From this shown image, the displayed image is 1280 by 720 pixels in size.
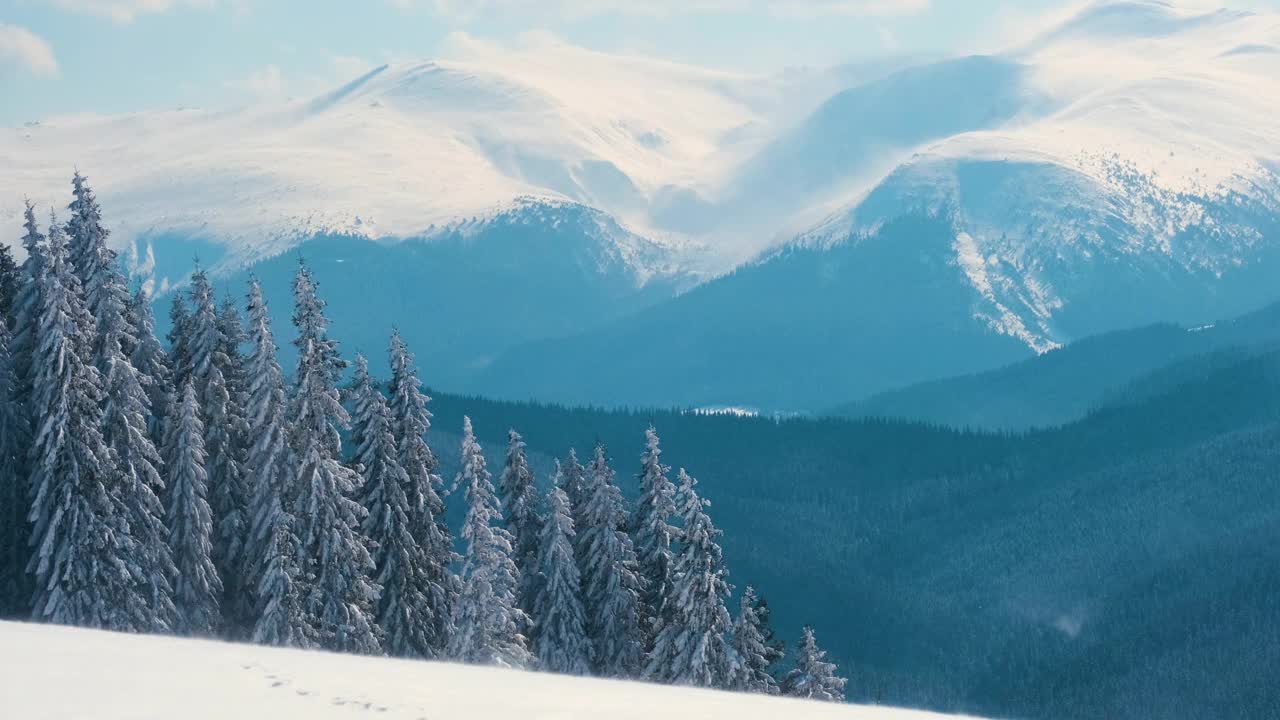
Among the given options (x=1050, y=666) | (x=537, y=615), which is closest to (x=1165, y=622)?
(x=1050, y=666)

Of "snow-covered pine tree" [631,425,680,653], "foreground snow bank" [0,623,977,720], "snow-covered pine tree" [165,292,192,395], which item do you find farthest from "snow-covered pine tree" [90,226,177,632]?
"foreground snow bank" [0,623,977,720]

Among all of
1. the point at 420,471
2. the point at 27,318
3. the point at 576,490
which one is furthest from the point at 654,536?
the point at 27,318

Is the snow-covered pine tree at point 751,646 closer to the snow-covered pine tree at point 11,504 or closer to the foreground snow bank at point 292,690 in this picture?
the snow-covered pine tree at point 11,504

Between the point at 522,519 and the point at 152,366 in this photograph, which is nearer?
the point at 152,366

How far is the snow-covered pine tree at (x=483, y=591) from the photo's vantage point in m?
56.0

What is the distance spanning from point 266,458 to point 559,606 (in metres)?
14.8

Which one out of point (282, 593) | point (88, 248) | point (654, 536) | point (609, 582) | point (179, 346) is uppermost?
point (88, 248)

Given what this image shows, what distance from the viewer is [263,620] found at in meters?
49.9

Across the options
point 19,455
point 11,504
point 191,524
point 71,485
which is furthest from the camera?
point 191,524

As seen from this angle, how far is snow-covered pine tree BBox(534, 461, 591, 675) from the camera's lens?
60219 millimetres

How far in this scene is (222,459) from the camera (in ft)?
178

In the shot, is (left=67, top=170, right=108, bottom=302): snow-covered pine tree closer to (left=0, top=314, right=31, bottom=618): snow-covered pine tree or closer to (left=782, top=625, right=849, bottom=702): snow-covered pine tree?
(left=0, top=314, right=31, bottom=618): snow-covered pine tree

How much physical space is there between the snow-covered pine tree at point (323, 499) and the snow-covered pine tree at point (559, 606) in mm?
9982

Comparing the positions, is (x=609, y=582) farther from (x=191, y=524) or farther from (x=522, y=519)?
(x=191, y=524)
